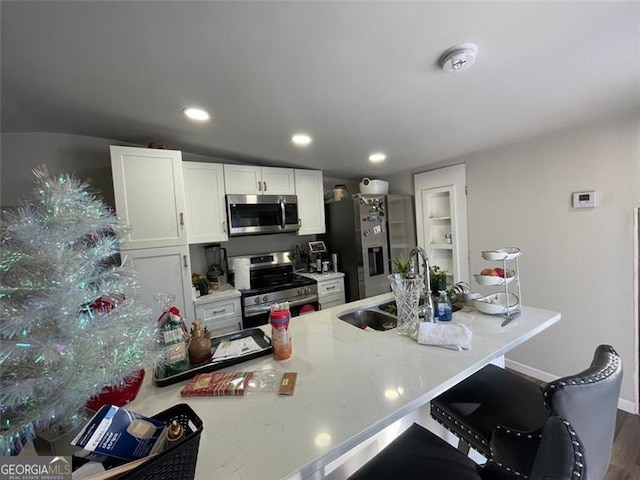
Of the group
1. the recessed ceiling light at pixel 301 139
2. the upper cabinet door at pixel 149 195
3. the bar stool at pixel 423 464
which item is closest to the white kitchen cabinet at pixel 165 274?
the upper cabinet door at pixel 149 195

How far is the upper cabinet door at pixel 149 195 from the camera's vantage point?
2029mm

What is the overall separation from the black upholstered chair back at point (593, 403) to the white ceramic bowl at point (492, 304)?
1.85ft

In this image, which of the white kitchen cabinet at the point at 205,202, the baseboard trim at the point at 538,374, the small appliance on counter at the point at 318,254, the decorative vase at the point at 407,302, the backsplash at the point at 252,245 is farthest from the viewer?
the small appliance on counter at the point at 318,254

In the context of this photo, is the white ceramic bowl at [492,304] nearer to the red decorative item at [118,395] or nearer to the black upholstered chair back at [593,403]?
the black upholstered chair back at [593,403]

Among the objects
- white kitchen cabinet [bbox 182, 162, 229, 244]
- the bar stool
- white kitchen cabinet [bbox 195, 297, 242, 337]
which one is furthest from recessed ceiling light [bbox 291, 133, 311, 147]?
the bar stool

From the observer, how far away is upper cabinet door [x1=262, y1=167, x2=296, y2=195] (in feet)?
9.41

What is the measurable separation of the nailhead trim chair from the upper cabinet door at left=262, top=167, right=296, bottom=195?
2389mm

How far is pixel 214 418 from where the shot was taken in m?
0.77

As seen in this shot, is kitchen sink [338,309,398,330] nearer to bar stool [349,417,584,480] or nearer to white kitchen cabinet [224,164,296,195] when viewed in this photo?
bar stool [349,417,584,480]

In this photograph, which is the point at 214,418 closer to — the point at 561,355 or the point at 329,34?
the point at 329,34

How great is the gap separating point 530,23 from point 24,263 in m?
1.75

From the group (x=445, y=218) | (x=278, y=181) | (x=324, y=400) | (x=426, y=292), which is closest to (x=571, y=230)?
(x=445, y=218)

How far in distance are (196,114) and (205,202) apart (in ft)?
3.02

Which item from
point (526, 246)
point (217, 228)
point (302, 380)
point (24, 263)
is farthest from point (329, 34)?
point (526, 246)
